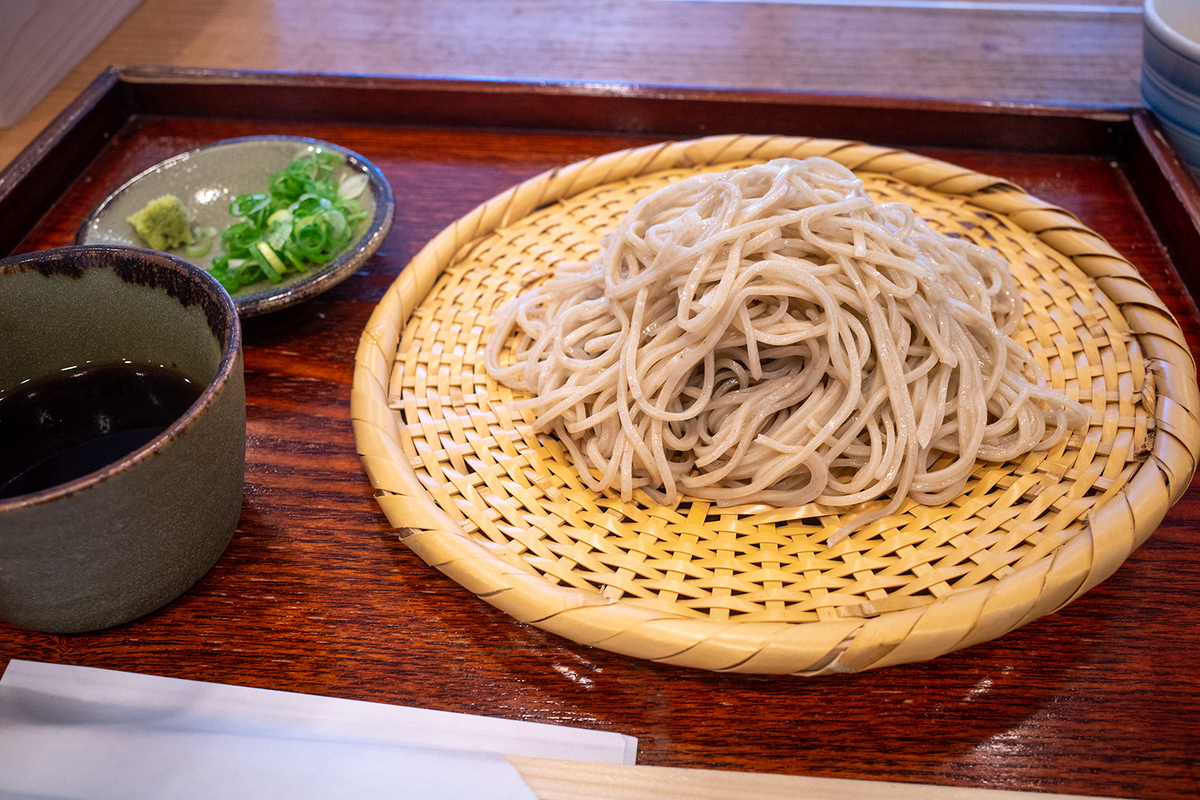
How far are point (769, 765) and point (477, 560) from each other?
1.62 ft

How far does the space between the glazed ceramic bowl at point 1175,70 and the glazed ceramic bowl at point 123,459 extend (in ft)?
7.15

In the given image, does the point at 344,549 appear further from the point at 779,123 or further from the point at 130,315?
the point at 779,123

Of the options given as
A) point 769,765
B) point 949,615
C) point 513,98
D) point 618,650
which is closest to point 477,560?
point 618,650

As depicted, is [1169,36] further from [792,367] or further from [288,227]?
[288,227]

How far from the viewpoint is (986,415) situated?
1.48 m

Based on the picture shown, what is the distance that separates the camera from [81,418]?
1.37 meters

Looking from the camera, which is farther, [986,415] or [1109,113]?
[1109,113]

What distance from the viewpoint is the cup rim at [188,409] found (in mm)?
971

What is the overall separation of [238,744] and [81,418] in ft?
2.09

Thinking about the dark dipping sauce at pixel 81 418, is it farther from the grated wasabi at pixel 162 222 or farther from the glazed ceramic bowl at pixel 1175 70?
the glazed ceramic bowl at pixel 1175 70

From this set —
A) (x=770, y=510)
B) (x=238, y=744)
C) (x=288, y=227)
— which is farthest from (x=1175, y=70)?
(x=238, y=744)

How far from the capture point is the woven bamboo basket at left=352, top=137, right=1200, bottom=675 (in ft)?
3.67

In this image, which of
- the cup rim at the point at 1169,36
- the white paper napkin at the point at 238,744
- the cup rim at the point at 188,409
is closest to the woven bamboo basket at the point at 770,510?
the white paper napkin at the point at 238,744

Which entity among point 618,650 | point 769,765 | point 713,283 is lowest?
point 769,765
